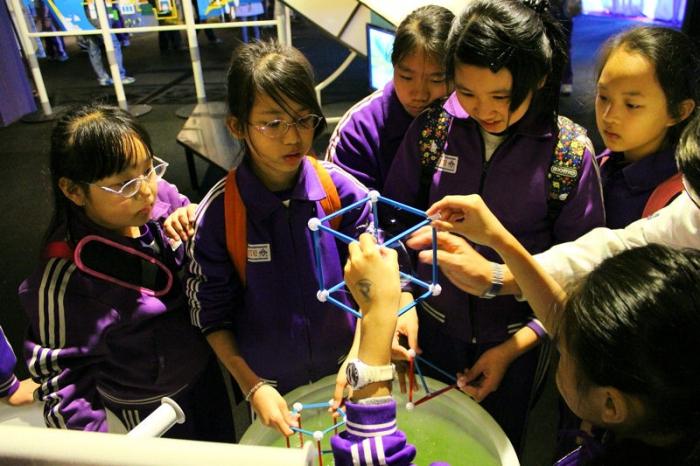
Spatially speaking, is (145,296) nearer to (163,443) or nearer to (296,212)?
(296,212)

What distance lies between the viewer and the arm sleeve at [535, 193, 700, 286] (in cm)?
103

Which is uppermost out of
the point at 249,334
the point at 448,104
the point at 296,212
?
the point at 448,104

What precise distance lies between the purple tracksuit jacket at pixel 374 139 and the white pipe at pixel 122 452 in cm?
118

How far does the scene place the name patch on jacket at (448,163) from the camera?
1.31 m

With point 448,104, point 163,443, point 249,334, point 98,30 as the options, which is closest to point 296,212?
point 249,334

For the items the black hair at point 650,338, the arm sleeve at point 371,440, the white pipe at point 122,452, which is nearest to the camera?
the white pipe at point 122,452

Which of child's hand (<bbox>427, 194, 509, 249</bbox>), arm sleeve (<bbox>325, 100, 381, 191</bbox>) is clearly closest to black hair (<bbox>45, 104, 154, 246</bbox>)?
arm sleeve (<bbox>325, 100, 381, 191</bbox>)

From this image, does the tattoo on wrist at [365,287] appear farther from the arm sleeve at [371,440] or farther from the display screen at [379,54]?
the display screen at [379,54]

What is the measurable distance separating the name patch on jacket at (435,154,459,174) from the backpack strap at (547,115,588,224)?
0.20 metres

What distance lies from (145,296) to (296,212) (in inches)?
14.8

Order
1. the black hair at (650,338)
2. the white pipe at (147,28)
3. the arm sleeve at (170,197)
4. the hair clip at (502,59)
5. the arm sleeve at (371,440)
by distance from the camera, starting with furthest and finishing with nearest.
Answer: the white pipe at (147,28) < the arm sleeve at (170,197) < the hair clip at (502,59) < the arm sleeve at (371,440) < the black hair at (650,338)

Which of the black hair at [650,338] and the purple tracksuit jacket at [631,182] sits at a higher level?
the black hair at [650,338]

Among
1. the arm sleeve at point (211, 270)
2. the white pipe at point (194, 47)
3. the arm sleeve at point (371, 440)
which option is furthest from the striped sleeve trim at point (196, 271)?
the white pipe at point (194, 47)

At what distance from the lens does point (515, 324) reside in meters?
1.37
